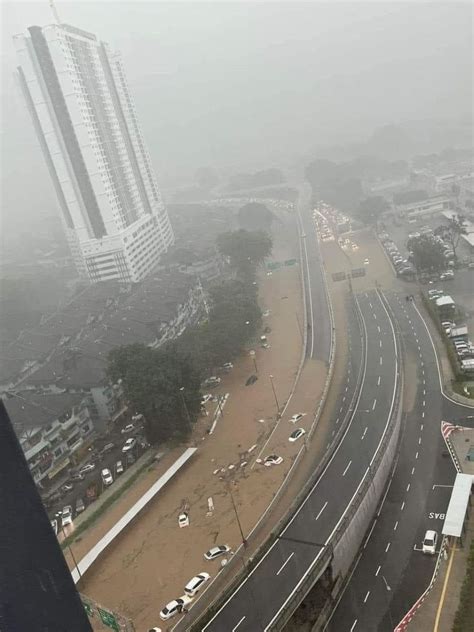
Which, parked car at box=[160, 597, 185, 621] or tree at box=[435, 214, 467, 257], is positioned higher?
tree at box=[435, 214, 467, 257]

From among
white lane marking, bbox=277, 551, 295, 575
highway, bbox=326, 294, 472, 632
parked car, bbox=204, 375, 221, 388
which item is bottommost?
highway, bbox=326, 294, 472, 632

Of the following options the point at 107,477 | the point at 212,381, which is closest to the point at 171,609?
the point at 107,477

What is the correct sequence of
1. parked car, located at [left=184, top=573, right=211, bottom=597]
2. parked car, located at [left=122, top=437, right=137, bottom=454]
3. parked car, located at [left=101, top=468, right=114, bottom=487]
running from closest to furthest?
parked car, located at [left=184, top=573, right=211, bottom=597]
parked car, located at [left=101, top=468, right=114, bottom=487]
parked car, located at [left=122, top=437, right=137, bottom=454]

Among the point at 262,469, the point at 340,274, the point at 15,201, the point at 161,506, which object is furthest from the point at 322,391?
the point at 15,201

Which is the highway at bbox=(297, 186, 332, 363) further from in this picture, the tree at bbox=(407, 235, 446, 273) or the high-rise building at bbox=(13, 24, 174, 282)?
the high-rise building at bbox=(13, 24, 174, 282)

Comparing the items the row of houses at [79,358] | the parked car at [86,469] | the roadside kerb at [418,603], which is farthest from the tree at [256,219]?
the roadside kerb at [418,603]

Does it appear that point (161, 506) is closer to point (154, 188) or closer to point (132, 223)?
point (132, 223)

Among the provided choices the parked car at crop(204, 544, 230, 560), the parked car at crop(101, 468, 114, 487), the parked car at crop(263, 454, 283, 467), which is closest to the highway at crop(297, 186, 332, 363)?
the parked car at crop(263, 454, 283, 467)
